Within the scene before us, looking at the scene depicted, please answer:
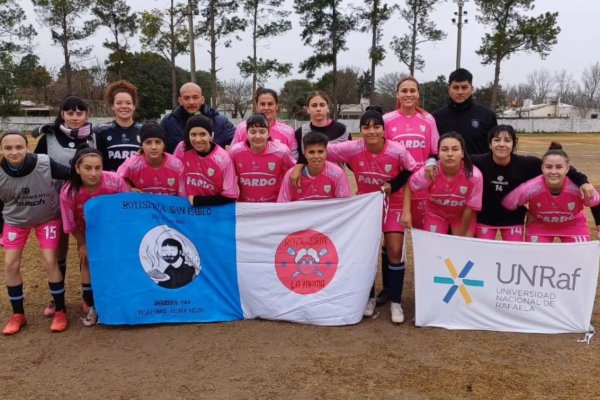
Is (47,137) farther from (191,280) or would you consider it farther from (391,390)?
(391,390)

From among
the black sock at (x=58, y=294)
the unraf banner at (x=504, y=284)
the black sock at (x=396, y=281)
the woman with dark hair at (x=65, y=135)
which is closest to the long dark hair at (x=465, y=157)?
the unraf banner at (x=504, y=284)

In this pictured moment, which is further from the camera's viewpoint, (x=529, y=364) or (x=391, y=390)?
(x=529, y=364)

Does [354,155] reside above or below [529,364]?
above

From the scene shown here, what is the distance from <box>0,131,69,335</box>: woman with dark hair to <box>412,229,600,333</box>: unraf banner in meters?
3.39

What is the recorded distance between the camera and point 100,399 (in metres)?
3.42

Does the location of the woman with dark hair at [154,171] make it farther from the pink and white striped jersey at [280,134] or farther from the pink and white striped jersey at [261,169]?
the pink and white striped jersey at [280,134]

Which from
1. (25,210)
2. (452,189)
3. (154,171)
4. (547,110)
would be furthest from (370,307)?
(547,110)

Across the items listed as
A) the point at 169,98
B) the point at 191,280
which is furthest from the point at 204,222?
the point at 169,98

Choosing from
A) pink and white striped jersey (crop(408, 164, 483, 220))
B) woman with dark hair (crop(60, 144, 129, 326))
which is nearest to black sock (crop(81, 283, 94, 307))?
woman with dark hair (crop(60, 144, 129, 326))

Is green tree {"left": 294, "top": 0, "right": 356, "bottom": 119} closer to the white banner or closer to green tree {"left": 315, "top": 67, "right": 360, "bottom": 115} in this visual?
green tree {"left": 315, "top": 67, "right": 360, "bottom": 115}

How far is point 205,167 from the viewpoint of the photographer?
475 centimetres

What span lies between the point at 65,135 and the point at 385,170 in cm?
324

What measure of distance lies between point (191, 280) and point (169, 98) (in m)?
53.0

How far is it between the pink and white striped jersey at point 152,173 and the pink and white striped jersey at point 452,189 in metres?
2.27
